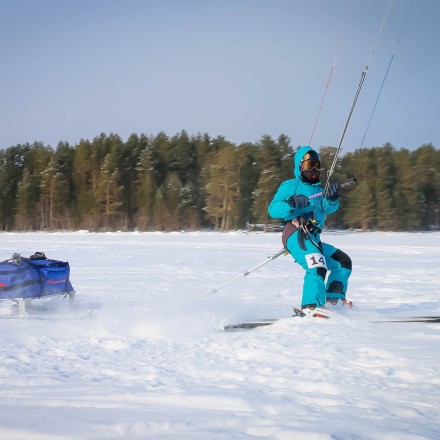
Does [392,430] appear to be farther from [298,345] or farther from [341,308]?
[341,308]

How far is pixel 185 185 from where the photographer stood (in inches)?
1762

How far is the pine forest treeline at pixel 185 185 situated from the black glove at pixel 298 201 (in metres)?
33.5

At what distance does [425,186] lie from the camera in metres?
46.9

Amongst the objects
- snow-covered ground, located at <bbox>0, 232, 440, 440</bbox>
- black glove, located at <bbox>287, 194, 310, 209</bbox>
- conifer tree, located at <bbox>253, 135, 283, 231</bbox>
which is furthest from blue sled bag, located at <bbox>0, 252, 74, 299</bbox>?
conifer tree, located at <bbox>253, 135, 283, 231</bbox>

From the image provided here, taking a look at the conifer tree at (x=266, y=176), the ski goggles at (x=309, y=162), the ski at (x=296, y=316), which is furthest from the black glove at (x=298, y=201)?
the conifer tree at (x=266, y=176)

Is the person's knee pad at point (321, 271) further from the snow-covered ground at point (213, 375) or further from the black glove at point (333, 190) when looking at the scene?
the black glove at point (333, 190)

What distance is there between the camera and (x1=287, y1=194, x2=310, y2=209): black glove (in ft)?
17.9

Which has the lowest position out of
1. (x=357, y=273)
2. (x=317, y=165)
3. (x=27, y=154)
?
(x=357, y=273)

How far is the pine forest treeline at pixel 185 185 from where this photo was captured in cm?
4072

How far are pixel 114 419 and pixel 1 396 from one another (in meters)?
0.85

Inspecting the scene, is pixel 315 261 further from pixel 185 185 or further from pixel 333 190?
pixel 185 185

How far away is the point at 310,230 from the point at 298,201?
37cm

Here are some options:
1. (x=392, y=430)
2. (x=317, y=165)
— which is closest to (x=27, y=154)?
(x=317, y=165)

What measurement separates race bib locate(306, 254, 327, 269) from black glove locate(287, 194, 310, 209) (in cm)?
57
